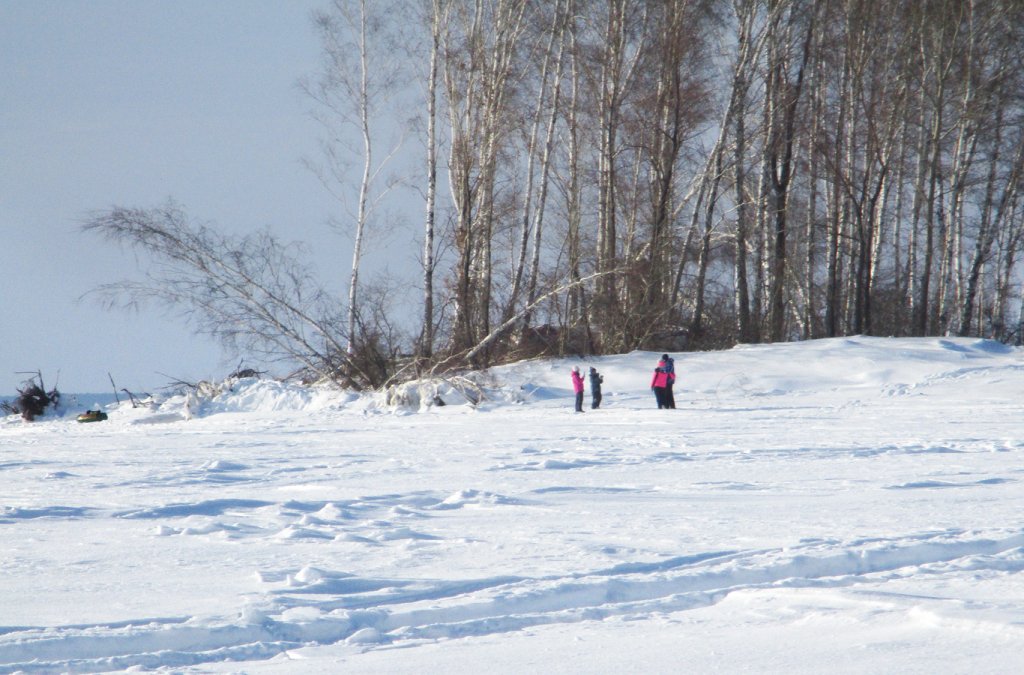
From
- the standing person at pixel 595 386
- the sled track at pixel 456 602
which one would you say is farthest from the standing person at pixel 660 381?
the sled track at pixel 456 602

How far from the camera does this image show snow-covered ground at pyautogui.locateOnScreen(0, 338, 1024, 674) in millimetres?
3227

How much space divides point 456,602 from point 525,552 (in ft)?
3.25

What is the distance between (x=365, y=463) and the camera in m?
8.80

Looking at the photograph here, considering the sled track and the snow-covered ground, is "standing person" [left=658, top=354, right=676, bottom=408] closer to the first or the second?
the snow-covered ground

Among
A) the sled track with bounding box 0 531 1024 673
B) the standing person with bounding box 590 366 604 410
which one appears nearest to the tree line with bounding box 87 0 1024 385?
the standing person with bounding box 590 366 604 410

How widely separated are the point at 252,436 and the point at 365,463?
3.94m

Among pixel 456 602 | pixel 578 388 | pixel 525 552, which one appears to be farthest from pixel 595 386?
pixel 456 602

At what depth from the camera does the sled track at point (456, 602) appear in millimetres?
3281

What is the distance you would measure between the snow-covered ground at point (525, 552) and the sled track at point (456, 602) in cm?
1

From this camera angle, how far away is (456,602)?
3.84 metres

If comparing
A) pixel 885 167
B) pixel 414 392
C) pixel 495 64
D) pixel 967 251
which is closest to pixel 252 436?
pixel 414 392

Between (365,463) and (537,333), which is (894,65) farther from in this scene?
(365,463)

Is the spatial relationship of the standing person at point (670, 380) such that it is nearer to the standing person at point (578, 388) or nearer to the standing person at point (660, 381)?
the standing person at point (660, 381)

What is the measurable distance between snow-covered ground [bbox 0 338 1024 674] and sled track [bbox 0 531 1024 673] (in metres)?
0.01
